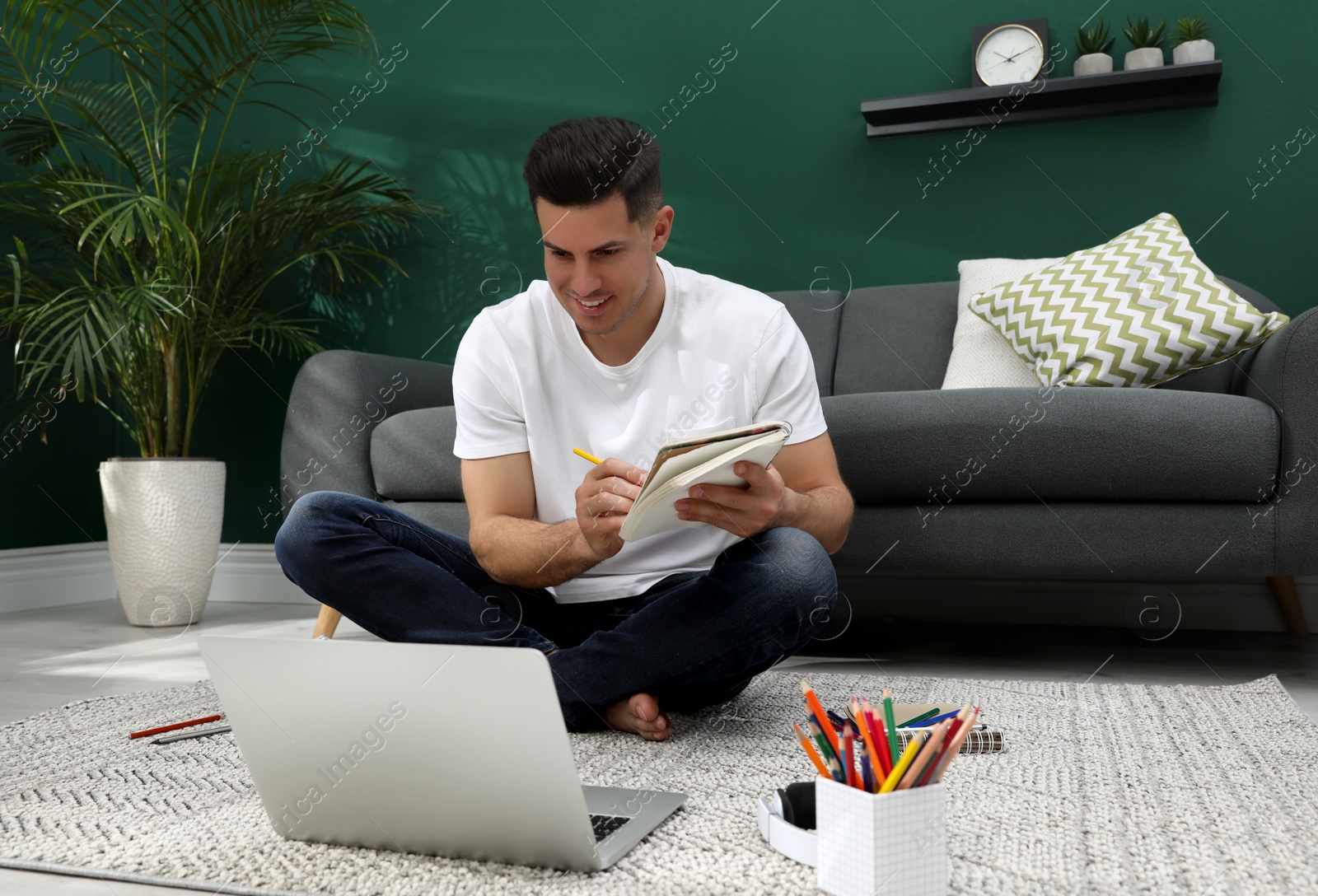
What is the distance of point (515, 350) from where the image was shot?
55.9 inches

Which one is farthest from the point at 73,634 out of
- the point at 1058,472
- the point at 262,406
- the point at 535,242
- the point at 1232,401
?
the point at 1232,401

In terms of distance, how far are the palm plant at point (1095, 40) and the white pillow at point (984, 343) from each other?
1.67 feet

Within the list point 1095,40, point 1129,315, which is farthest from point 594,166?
point 1095,40

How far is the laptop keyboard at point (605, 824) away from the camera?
0.91 m

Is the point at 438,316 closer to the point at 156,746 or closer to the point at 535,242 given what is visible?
the point at 535,242

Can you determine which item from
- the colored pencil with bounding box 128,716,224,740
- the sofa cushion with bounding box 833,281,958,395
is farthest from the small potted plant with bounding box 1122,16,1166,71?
the colored pencil with bounding box 128,716,224,740

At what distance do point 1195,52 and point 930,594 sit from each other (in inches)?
53.4

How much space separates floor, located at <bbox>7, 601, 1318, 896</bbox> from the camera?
69.9 inches

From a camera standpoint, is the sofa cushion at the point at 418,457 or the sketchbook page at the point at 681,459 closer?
the sketchbook page at the point at 681,459

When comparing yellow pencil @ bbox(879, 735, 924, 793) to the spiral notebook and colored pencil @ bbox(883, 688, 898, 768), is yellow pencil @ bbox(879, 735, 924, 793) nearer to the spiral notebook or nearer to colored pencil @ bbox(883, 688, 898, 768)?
colored pencil @ bbox(883, 688, 898, 768)

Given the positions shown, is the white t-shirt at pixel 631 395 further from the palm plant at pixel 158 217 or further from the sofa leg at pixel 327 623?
the palm plant at pixel 158 217

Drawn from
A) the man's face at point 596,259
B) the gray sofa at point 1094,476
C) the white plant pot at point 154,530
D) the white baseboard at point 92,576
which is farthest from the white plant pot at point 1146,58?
the white baseboard at point 92,576

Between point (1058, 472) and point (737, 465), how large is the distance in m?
0.88

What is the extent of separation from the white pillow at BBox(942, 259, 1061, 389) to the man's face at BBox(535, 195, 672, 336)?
3.40ft
